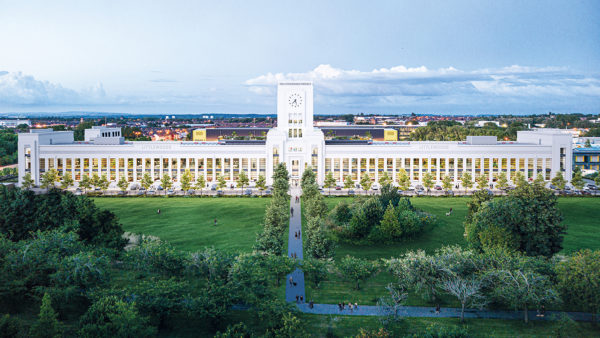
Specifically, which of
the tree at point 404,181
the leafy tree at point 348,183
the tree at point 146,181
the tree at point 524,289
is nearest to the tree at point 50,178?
the tree at point 146,181

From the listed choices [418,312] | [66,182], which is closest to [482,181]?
[418,312]

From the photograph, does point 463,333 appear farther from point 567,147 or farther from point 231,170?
point 567,147

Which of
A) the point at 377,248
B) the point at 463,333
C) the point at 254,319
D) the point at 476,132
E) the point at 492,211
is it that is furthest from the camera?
the point at 476,132

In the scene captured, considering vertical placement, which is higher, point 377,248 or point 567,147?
point 567,147

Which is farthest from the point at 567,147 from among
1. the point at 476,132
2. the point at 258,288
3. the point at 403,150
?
the point at 258,288

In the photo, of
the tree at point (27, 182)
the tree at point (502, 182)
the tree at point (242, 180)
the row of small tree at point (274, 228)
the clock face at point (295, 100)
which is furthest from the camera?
the clock face at point (295, 100)

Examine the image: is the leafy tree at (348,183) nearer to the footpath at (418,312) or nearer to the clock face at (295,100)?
the clock face at (295,100)
